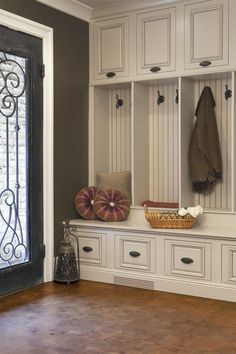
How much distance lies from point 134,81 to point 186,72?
557 mm

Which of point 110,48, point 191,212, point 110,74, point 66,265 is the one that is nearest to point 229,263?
point 191,212

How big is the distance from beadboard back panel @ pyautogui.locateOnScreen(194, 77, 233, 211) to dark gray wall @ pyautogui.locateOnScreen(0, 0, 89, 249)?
1157 mm

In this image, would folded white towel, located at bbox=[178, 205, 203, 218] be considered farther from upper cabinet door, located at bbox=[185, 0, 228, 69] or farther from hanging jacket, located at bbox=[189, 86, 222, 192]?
upper cabinet door, located at bbox=[185, 0, 228, 69]

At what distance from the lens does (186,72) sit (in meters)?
4.46

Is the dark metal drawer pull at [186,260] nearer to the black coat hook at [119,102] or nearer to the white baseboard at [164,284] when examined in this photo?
the white baseboard at [164,284]

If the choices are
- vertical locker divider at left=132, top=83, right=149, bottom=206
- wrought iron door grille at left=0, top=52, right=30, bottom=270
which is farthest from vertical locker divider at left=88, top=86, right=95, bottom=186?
wrought iron door grille at left=0, top=52, right=30, bottom=270

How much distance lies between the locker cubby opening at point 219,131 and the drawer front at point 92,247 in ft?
2.71

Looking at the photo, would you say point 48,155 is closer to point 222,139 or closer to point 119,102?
point 119,102

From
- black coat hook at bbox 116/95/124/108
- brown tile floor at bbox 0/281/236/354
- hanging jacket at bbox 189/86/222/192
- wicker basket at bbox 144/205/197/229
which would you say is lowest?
brown tile floor at bbox 0/281/236/354

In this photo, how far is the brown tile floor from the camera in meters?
2.93

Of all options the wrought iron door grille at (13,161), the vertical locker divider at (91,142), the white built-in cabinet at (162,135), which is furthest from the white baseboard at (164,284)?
the vertical locker divider at (91,142)

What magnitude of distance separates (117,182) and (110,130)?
0.68m

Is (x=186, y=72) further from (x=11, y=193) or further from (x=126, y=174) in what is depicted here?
(x=11, y=193)

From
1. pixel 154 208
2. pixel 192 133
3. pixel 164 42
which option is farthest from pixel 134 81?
pixel 154 208
